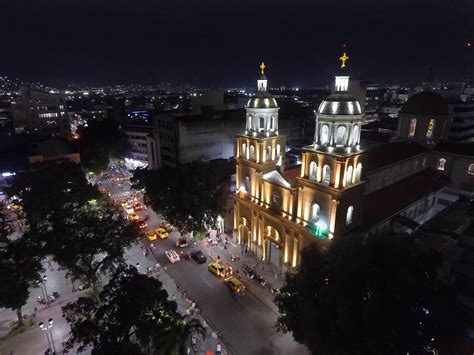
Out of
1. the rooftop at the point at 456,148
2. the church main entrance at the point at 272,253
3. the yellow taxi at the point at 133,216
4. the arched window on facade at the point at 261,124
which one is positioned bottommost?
the yellow taxi at the point at 133,216

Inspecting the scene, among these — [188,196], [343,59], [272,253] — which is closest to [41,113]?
[188,196]

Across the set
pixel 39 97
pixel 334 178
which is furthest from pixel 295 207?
pixel 39 97

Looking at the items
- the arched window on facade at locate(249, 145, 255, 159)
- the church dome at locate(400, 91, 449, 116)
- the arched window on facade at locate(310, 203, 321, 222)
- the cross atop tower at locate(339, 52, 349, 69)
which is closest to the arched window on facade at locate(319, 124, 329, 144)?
the cross atop tower at locate(339, 52, 349, 69)

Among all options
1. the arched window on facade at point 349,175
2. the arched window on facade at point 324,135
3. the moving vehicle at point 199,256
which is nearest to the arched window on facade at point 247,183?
the moving vehicle at point 199,256

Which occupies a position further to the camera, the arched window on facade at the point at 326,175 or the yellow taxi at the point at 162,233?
the yellow taxi at the point at 162,233

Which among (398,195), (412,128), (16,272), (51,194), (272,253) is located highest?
(412,128)

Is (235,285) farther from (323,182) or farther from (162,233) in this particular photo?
(162,233)

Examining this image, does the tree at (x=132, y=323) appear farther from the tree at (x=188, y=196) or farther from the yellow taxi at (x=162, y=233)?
the yellow taxi at (x=162, y=233)
